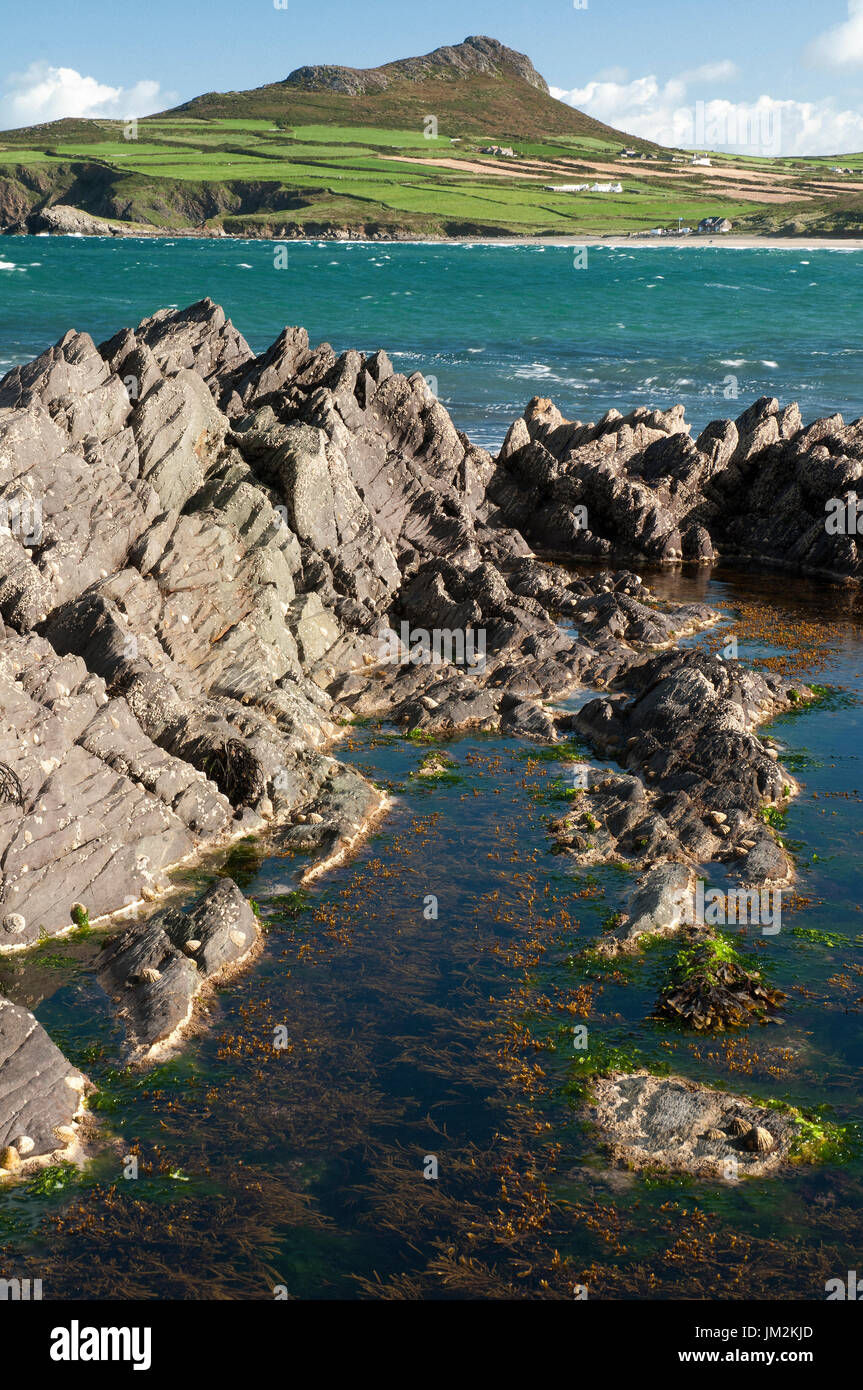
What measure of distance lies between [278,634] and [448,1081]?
19010mm

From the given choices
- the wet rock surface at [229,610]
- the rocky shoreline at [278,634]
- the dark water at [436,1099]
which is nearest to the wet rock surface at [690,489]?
the rocky shoreline at [278,634]

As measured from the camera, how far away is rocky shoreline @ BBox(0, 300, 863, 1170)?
25.1 meters

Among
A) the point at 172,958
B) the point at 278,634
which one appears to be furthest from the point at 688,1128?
Answer: the point at 278,634

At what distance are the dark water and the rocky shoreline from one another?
1.18 metres

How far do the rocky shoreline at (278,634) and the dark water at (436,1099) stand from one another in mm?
1181

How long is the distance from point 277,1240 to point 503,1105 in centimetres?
448

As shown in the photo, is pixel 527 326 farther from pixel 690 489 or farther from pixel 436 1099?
pixel 436 1099

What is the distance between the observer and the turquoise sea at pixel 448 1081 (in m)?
16.4

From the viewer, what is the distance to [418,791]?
101 ft

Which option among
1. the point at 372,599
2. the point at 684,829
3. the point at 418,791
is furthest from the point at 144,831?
the point at 372,599

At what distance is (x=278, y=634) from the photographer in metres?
36.3

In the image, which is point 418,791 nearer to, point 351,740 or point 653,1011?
point 351,740

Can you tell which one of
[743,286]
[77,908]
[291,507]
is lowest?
[77,908]
